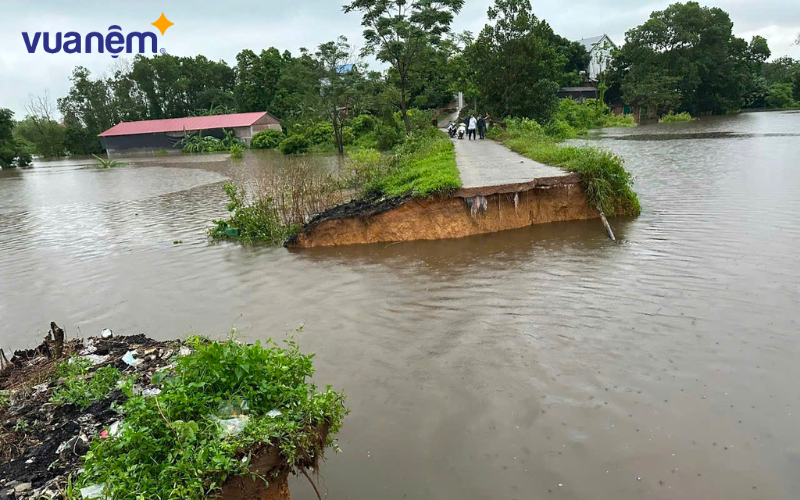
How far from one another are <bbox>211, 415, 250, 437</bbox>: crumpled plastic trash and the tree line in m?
24.9

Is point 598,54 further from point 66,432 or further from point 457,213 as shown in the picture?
point 66,432

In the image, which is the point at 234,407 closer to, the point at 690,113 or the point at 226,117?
the point at 226,117

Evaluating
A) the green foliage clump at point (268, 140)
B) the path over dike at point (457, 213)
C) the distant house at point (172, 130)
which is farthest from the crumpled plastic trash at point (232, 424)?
the distant house at point (172, 130)

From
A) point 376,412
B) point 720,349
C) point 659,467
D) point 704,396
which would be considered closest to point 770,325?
point 720,349

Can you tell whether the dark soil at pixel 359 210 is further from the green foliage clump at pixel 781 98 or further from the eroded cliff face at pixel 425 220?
the green foliage clump at pixel 781 98

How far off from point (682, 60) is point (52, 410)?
6040cm

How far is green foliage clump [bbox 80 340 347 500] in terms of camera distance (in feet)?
8.21

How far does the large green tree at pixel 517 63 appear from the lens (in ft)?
83.0

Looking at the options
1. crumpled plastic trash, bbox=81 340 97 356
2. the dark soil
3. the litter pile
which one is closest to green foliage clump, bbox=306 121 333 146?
the dark soil

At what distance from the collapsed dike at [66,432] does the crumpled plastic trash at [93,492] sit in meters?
0.03

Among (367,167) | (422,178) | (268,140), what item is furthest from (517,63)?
(268,140)

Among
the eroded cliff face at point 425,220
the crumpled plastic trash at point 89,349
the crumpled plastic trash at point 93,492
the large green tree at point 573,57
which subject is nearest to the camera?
the crumpled plastic trash at point 93,492

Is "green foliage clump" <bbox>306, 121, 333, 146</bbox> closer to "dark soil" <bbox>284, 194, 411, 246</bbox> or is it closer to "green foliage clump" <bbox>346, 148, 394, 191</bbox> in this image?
"green foliage clump" <bbox>346, 148, 394, 191</bbox>

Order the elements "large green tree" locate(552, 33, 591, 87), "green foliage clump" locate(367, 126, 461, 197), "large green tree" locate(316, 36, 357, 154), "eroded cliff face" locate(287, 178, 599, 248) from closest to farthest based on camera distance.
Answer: "green foliage clump" locate(367, 126, 461, 197) < "eroded cliff face" locate(287, 178, 599, 248) < "large green tree" locate(316, 36, 357, 154) < "large green tree" locate(552, 33, 591, 87)
